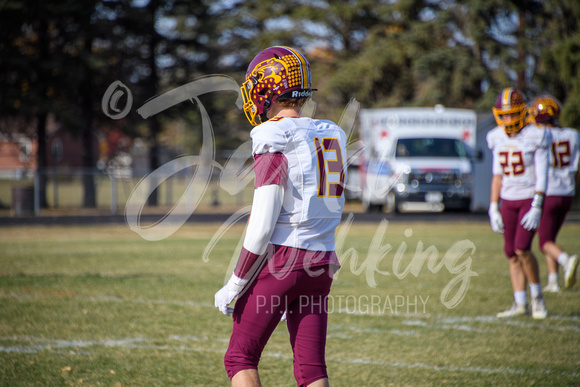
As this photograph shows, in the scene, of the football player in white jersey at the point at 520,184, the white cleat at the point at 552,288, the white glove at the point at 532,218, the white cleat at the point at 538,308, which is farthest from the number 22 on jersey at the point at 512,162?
the white cleat at the point at 552,288

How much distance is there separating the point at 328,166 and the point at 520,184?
421 centimetres

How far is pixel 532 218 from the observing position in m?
6.20

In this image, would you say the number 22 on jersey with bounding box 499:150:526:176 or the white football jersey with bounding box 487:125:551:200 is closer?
the white football jersey with bounding box 487:125:551:200

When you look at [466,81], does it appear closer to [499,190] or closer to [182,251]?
[182,251]

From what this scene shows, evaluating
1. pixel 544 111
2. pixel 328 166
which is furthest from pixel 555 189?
pixel 328 166

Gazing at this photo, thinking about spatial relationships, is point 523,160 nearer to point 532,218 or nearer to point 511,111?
point 511,111

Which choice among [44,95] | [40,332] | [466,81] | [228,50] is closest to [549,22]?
[466,81]

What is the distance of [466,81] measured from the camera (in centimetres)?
3119

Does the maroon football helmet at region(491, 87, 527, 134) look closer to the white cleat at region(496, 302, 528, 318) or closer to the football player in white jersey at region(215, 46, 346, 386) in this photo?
the white cleat at region(496, 302, 528, 318)

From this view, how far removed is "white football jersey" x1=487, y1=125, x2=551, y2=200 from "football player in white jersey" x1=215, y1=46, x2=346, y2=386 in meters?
4.02

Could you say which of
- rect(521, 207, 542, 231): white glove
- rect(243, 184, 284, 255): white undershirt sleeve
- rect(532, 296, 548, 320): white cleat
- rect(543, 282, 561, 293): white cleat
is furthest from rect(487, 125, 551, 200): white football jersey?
rect(243, 184, 284, 255): white undershirt sleeve

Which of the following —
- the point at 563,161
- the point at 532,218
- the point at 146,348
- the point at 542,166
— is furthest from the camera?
the point at 563,161

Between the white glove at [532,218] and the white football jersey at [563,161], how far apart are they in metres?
1.51

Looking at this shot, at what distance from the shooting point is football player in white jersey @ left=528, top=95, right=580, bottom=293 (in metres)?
7.45
